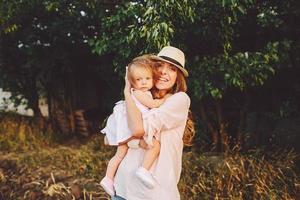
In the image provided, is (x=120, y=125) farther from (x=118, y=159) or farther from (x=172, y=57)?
(x=172, y=57)

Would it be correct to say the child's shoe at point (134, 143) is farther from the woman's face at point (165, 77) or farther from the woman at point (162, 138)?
the woman's face at point (165, 77)

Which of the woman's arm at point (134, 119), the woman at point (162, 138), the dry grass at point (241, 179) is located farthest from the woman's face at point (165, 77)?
the dry grass at point (241, 179)

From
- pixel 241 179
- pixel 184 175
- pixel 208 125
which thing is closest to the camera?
A: pixel 241 179

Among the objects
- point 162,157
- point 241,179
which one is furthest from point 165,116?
point 241,179

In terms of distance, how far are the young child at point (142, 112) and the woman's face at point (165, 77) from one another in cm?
5

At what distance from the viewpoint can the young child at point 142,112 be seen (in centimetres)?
337

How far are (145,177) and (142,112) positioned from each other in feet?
1.38

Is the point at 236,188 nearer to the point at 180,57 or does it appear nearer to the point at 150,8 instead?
the point at 150,8

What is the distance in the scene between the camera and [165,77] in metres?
3.57

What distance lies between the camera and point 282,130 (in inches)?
327

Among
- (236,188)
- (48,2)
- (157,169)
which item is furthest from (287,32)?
(157,169)

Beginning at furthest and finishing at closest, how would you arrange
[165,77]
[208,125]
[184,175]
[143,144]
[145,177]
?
[208,125] → [184,175] → [165,77] → [143,144] → [145,177]

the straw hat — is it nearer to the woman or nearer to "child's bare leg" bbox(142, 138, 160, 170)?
the woman

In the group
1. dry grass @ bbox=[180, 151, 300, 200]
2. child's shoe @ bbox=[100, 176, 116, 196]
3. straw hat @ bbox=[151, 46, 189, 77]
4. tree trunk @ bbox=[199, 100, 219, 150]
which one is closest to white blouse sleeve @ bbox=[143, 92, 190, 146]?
straw hat @ bbox=[151, 46, 189, 77]
